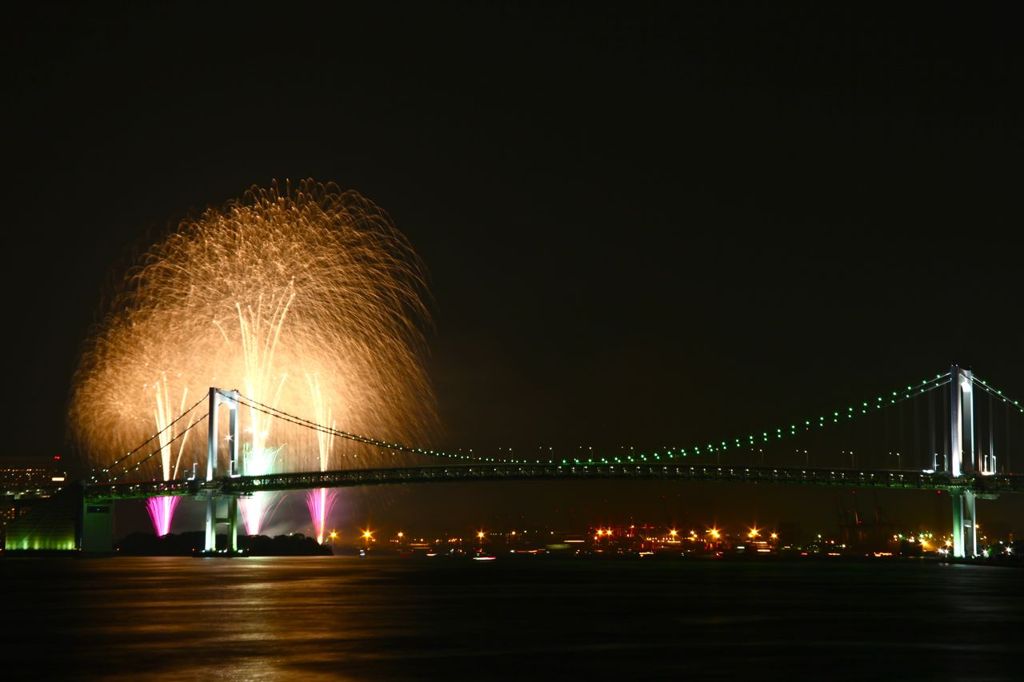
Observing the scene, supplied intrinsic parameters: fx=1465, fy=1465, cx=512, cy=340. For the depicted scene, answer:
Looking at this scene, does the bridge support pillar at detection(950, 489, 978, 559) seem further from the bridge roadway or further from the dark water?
the dark water

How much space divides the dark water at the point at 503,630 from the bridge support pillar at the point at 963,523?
33122 millimetres

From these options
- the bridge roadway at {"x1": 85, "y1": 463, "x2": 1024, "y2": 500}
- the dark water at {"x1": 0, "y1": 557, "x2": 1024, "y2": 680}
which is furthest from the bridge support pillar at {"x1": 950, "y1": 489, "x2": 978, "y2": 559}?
the dark water at {"x1": 0, "y1": 557, "x2": 1024, "y2": 680}

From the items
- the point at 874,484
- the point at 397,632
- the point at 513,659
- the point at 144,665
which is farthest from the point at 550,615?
the point at 874,484

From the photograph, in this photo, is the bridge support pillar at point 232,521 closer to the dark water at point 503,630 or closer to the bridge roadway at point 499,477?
the bridge roadway at point 499,477

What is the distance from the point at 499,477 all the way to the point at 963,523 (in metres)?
34.2

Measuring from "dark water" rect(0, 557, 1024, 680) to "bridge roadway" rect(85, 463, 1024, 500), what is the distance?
35.8 meters

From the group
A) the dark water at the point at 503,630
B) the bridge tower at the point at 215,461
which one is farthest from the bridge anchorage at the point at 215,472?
the dark water at the point at 503,630

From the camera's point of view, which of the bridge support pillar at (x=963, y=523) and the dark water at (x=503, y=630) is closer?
the dark water at (x=503, y=630)

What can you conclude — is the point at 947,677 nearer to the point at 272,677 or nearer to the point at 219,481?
the point at 272,677

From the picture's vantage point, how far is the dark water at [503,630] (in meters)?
31.8

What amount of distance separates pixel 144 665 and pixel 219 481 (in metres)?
81.2

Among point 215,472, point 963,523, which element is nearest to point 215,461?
point 215,472

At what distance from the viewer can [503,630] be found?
41.7 meters

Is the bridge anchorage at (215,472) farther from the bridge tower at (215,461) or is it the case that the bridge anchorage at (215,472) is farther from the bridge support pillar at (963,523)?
the bridge support pillar at (963,523)
